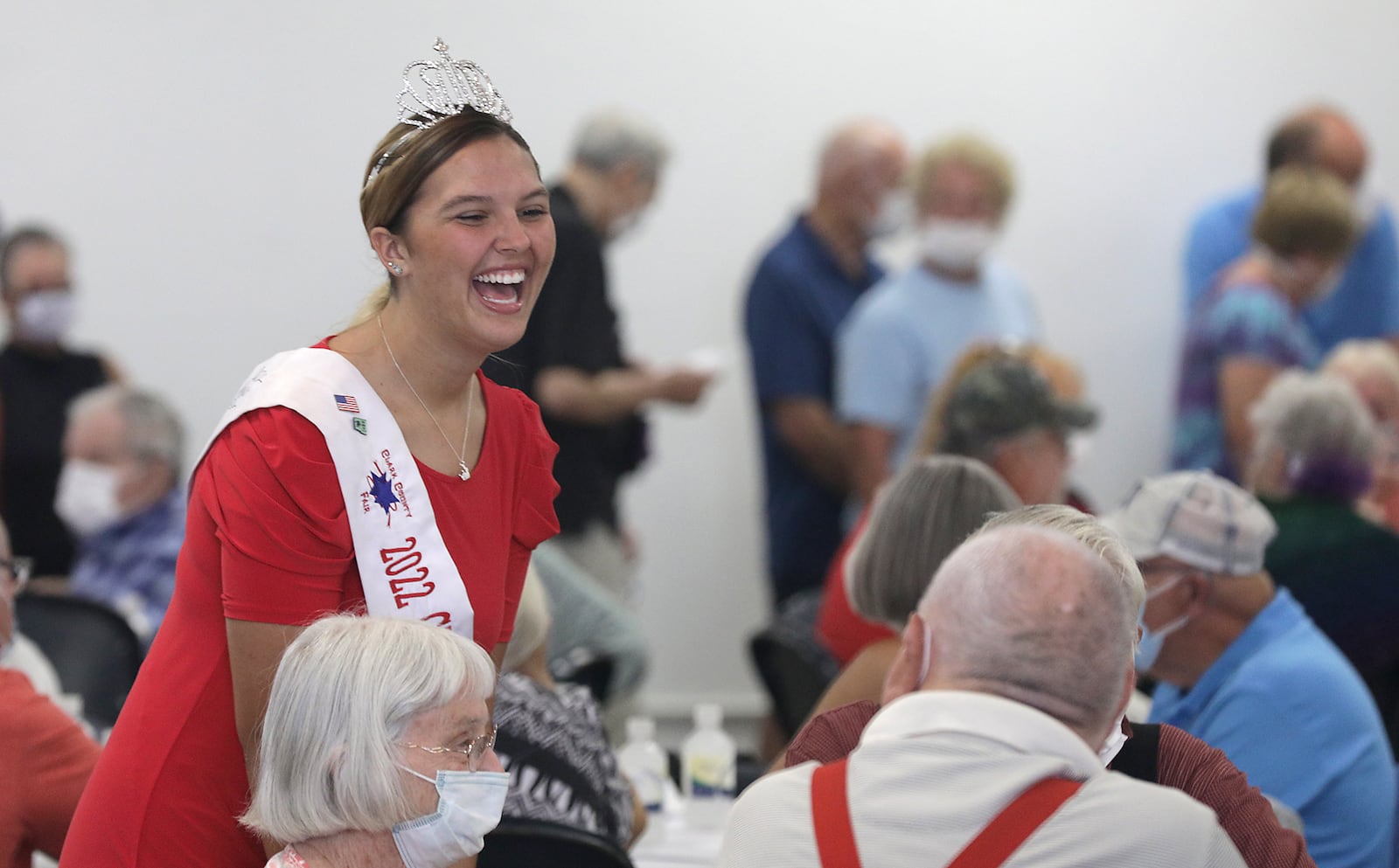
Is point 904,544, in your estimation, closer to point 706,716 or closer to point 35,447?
point 706,716

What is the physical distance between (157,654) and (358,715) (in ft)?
1.01

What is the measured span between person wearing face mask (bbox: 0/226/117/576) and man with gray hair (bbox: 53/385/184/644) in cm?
52

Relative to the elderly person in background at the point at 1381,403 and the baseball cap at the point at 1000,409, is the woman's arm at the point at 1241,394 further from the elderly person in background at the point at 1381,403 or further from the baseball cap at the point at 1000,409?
the baseball cap at the point at 1000,409

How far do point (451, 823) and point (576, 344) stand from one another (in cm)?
246

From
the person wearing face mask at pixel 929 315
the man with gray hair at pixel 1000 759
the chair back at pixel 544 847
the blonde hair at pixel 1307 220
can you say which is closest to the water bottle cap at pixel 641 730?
the chair back at pixel 544 847

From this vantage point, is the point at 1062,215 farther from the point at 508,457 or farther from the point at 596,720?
the point at 508,457

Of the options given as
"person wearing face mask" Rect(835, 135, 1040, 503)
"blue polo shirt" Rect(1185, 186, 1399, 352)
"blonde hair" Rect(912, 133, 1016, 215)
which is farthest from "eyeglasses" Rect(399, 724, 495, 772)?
"blue polo shirt" Rect(1185, 186, 1399, 352)

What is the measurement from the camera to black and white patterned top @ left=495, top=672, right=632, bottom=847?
2141 millimetres

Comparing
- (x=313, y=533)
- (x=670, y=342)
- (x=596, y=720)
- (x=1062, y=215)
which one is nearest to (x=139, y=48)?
(x=670, y=342)

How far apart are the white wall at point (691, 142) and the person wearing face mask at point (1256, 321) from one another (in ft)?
3.34

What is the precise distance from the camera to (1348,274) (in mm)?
5496


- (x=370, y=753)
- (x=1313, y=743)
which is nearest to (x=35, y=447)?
(x=370, y=753)

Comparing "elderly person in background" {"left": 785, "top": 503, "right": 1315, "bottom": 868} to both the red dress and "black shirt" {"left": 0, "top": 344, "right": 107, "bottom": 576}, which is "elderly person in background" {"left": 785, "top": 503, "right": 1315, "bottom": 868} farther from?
"black shirt" {"left": 0, "top": 344, "right": 107, "bottom": 576}

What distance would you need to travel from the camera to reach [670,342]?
5.58m
